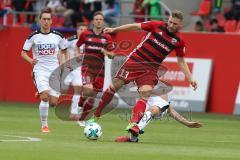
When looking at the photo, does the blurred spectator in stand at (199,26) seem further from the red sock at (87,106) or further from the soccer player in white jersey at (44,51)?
the soccer player in white jersey at (44,51)

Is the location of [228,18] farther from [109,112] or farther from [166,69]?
[109,112]

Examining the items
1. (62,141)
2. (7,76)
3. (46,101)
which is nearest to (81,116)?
(46,101)

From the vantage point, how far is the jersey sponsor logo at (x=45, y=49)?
1747cm

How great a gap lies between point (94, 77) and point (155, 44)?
19.7 feet

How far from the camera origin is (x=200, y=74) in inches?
1019

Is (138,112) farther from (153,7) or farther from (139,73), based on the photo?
(153,7)

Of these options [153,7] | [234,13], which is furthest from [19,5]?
[234,13]

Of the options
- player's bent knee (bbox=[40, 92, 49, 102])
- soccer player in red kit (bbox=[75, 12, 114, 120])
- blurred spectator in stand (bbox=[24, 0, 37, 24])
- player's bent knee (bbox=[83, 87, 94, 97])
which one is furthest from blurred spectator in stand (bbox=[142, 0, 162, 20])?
player's bent knee (bbox=[40, 92, 49, 102])

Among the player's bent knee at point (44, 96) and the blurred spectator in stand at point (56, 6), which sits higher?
the blurred spectator in stand at point (56, 6)

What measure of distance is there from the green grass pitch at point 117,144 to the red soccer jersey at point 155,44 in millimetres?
1455

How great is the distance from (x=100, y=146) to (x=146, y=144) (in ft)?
3.67

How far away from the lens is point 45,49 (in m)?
17.5

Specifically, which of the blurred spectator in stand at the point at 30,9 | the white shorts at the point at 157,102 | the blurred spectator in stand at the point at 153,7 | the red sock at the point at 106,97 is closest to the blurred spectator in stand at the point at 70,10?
the blurred spectator in stand at the point at 30,9

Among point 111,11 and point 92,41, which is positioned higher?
point 111,11
